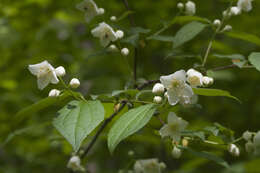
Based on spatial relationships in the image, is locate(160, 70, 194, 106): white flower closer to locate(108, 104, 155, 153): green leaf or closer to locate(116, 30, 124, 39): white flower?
locate(108, 104, 155, 153): green leaf

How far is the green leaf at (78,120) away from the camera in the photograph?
1.45 m

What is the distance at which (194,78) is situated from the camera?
177 cm

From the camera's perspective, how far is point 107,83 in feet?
13.3

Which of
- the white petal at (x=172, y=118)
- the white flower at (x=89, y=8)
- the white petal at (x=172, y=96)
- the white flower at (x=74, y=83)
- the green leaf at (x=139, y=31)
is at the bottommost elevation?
the white petal at (x=172, y=118)

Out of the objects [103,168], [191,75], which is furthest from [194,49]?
[103,168]

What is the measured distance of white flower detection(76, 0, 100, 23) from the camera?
2236 millimetres

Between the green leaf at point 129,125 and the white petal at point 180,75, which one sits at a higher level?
the white petal at point 180,75

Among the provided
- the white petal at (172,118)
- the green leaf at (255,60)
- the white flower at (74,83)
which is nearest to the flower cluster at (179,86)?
the white petal at (172,118)

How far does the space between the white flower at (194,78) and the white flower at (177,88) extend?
91 millimetres

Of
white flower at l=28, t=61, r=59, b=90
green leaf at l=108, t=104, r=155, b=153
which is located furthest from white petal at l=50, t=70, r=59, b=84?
green leaf at l=108, t=104, r=155, b=153

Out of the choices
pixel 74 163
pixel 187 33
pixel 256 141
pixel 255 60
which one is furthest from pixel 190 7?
pixel 74 163

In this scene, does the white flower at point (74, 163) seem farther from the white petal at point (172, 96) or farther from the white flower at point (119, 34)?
the white petal at point (172, 96)

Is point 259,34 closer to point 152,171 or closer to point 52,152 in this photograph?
point 152,171

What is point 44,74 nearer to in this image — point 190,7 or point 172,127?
point 172,127
